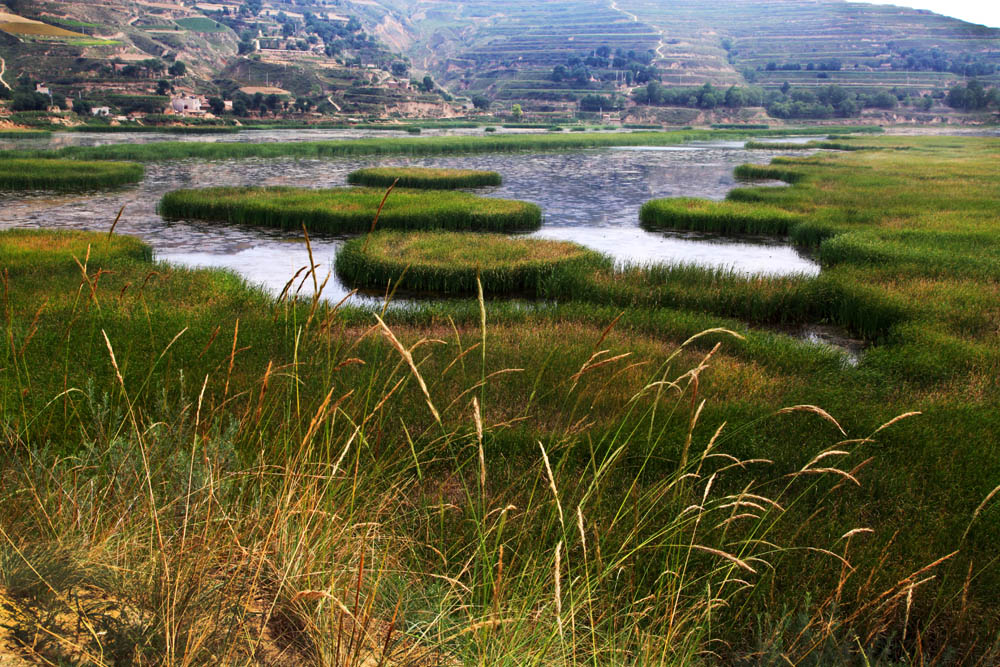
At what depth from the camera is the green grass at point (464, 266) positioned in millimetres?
16344

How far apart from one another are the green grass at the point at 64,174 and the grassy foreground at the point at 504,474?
14609 mm

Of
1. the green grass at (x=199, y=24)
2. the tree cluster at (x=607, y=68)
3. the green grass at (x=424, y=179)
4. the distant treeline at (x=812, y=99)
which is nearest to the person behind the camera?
the green grass at (x=424, y=179)

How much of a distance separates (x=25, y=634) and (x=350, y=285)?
1461 cm

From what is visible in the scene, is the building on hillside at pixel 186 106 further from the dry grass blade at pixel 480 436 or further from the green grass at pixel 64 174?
the dry grass blade at pixel 480 436

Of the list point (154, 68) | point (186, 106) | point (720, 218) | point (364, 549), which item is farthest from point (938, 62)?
point (364, 549)

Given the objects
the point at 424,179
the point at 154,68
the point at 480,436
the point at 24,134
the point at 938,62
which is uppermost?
the point at 938,62

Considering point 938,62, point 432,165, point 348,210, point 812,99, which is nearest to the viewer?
point 348,210

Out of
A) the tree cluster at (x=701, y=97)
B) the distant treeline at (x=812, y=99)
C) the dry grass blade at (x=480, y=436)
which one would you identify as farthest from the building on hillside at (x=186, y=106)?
the dry grass blade at (x=480, y=436)

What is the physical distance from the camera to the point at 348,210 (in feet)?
76.9

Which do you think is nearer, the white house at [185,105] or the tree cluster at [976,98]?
the white house at [185,105]

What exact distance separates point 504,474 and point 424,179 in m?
28.0

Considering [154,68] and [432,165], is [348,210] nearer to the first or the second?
[432,165]

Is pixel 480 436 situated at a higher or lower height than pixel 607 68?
lower

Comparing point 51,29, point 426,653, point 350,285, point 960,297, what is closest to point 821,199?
point 960,297
